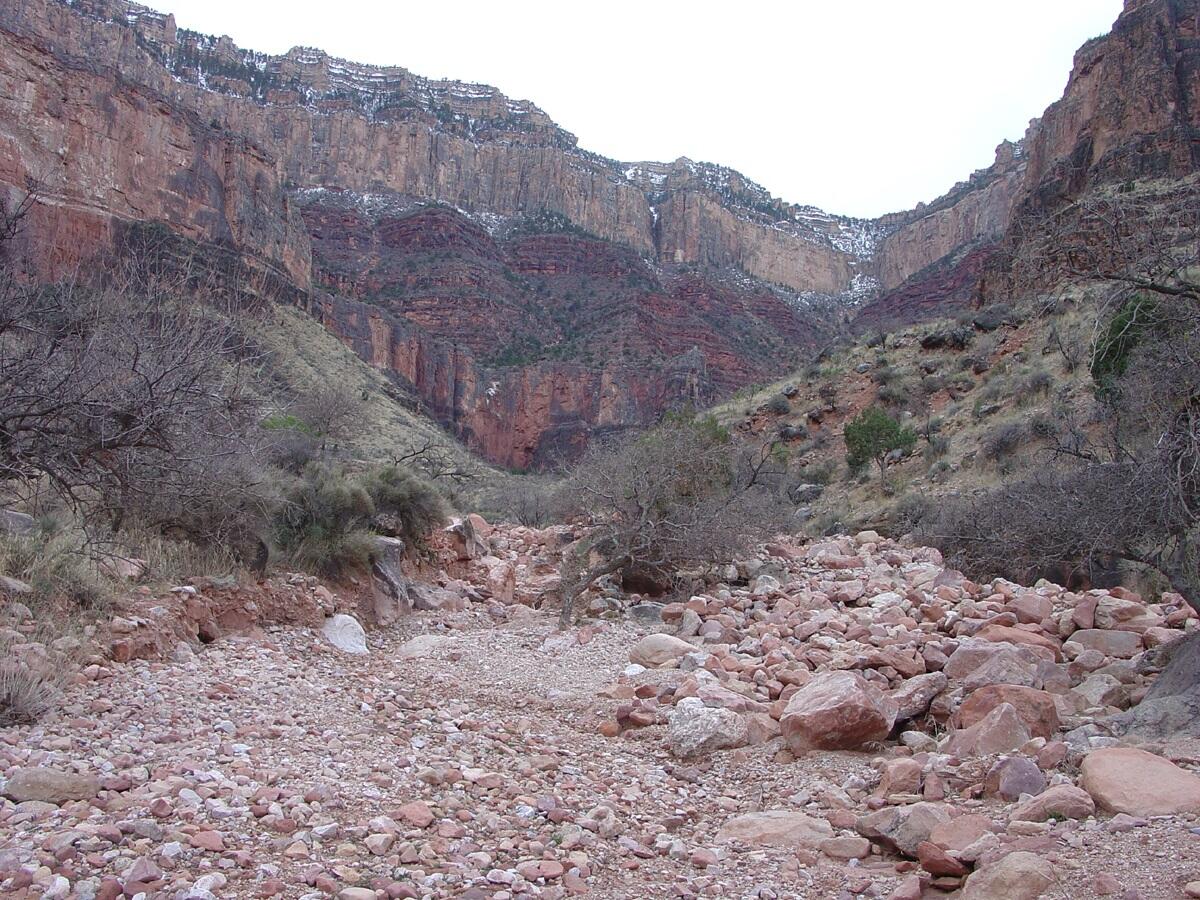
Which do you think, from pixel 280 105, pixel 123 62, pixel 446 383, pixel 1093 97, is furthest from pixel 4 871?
pixel 280 105

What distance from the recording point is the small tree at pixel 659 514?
32.5 feet

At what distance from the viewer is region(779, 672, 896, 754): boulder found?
445 cm

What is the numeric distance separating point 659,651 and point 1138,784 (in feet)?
13.6

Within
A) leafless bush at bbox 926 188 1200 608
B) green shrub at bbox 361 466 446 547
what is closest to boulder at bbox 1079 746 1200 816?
leafless bush at bbox 926 188 1200 608

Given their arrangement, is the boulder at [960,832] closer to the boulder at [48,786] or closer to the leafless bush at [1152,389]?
the leafless bush at [1152,389]

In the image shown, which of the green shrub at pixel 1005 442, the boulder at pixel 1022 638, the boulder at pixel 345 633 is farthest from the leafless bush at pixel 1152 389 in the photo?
the green shrub at pixel 1005 442

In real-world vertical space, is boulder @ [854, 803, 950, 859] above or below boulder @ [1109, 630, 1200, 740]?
below

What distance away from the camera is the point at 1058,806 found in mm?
3037

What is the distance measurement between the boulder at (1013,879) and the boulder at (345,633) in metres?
5.60

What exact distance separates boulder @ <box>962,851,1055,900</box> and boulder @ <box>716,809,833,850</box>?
2.71ft

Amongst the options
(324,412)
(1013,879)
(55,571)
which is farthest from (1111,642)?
(324,412)

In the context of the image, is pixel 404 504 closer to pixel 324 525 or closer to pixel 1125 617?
pixel 324 525

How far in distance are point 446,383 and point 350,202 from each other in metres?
37.2

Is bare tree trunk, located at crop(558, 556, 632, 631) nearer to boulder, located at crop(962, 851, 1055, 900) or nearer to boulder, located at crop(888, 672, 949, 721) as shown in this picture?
boulder, located at crop(888, 672, 949, 721)
